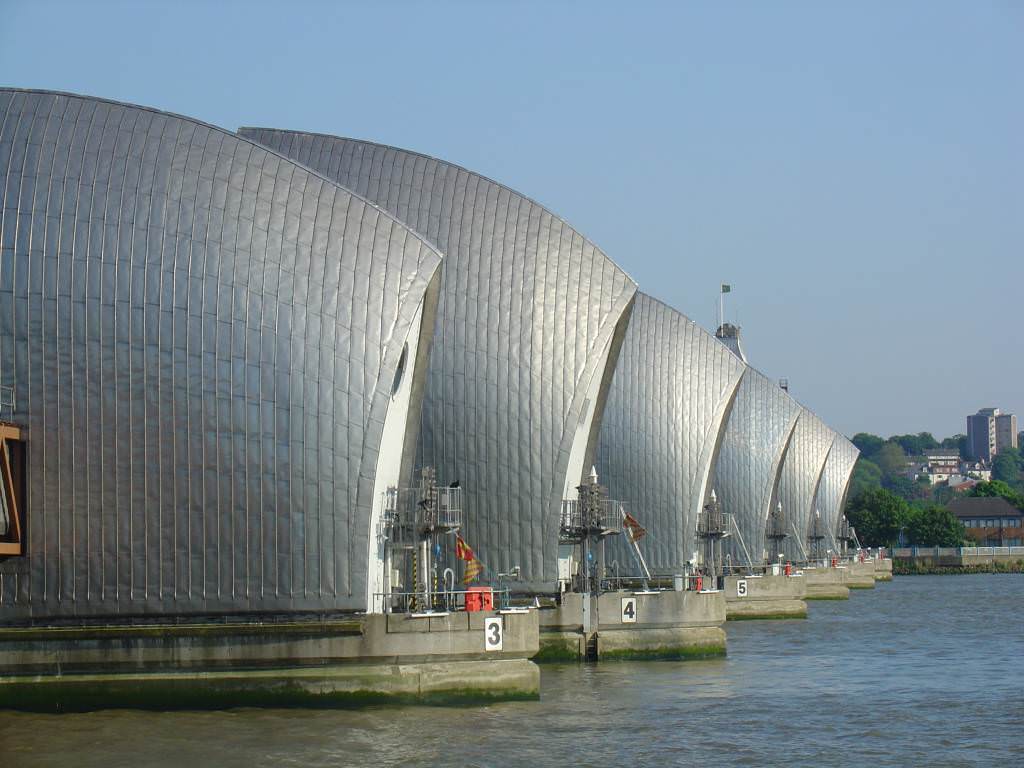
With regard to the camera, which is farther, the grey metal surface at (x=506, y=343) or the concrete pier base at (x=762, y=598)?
the concrete pier base at (x=762, y=598)

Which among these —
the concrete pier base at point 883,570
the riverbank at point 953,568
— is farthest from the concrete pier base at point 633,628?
the riverbank at point 953,568

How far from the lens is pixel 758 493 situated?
301ft

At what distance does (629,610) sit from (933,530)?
453 ft

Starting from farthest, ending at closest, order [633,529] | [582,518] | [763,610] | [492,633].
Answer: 1. [763,610]
2. [633,529]
3. [582,518]
4. [492,633]

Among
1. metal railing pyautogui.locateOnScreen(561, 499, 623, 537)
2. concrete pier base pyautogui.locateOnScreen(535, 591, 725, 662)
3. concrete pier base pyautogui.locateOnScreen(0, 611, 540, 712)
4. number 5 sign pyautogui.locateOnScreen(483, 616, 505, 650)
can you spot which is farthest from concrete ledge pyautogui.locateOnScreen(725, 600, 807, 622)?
concrete pier base pyautogui.locateOnScreen(0, 611, 540, 712)

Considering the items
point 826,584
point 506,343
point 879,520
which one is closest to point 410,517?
point 506,343

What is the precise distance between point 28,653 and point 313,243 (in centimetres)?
1364

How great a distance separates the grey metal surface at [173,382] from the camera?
40281 mm

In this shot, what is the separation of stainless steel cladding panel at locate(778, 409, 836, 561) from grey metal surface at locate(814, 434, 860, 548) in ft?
45.4

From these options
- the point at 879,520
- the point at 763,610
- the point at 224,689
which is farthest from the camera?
the point at 879,520

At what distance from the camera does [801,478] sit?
11688 centimetres

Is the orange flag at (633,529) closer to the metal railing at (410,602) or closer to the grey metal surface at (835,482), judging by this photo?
the metal railing at (410,602)

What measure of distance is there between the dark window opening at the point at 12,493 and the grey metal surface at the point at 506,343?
1810cm

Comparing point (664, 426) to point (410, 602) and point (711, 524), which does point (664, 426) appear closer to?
point (711, 524)
